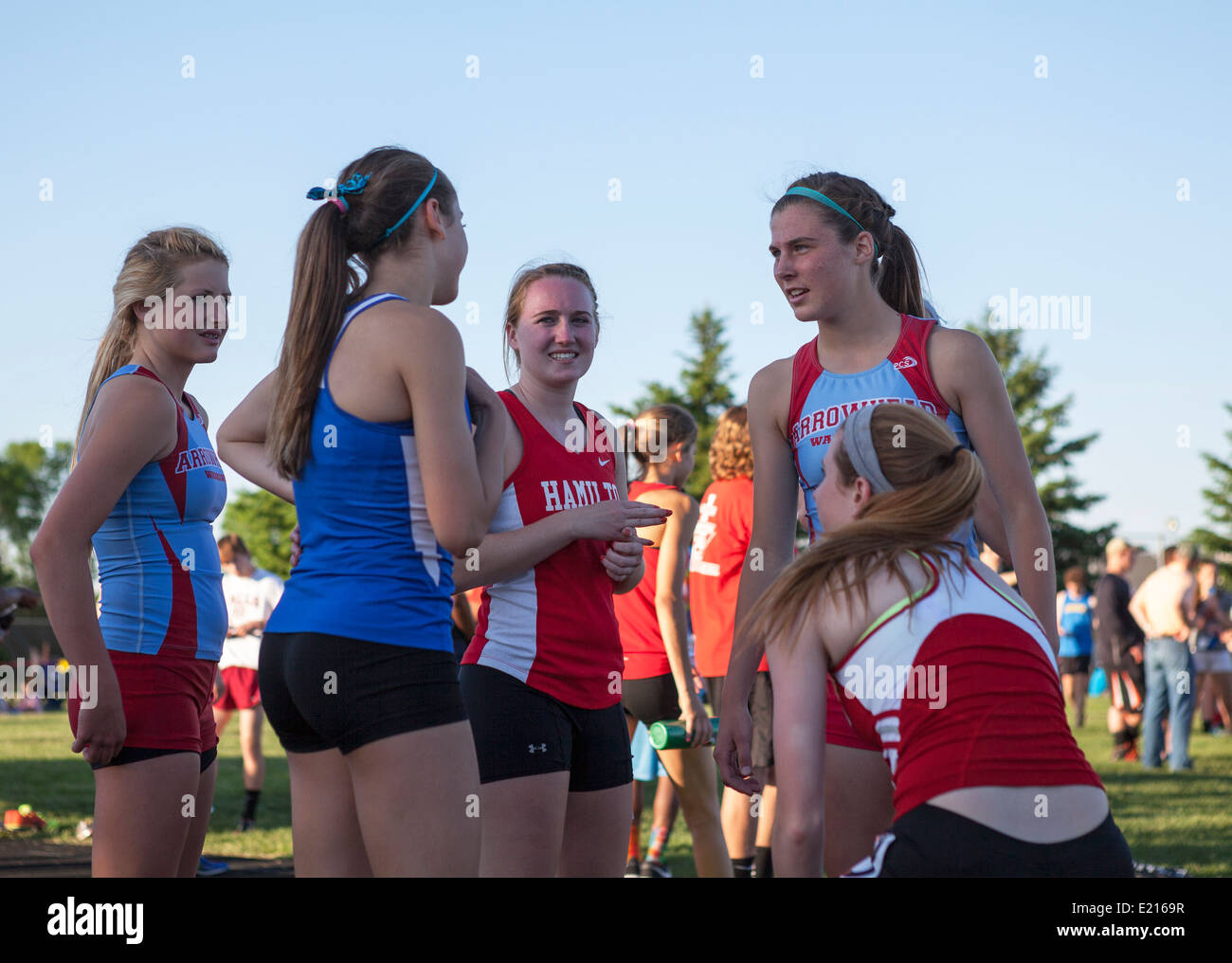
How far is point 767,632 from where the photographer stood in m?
2.21

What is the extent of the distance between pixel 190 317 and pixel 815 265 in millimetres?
1653

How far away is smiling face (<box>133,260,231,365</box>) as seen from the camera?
306 cm

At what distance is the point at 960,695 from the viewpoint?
2084 millimetres

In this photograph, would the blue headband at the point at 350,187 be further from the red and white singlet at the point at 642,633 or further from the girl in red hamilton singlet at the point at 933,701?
the red and white singlet at the point at 642,633

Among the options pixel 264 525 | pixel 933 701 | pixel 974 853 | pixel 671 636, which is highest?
pixel 264 525

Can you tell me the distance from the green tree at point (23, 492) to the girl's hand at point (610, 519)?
98070 millimetres

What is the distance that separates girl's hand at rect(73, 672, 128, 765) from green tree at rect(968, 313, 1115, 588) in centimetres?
4754

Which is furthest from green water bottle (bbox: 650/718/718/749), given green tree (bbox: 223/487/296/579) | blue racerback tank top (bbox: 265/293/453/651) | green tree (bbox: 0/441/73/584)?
green tree (bbox: 0/441/73/584)

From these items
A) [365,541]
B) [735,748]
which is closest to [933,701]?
[735,748]

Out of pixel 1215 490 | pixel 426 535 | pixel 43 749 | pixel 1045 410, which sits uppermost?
pixel 1045 410
